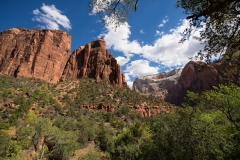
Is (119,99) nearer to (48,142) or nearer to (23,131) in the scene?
(48,142)

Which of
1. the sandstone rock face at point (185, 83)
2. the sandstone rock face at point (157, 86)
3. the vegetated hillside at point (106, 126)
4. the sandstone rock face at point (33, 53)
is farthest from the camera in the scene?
the sandstone rock face at point (157, 86)

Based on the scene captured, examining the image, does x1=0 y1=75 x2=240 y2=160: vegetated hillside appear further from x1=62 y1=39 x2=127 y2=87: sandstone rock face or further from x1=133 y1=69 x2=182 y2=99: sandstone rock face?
x1=133 y1=69 x2=182 y2=99: sandstone rock face

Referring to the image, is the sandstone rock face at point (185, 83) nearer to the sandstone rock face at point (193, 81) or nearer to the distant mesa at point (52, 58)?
the sandstone rock face at point (193, 81)

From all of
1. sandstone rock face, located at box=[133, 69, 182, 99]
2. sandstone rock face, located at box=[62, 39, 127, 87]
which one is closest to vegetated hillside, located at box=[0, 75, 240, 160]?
sandstone rock face, located at box=[62, 39, 127, 87]

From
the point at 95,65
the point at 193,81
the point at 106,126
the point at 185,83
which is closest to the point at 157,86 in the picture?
the point at 185,83

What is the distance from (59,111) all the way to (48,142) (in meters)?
19.1

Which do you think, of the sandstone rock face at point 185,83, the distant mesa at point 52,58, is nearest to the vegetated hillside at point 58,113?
the distant mesa at point 52,58

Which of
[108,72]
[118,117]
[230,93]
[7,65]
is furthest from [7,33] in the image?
[230,93]

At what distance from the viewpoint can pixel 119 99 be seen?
51.9 m

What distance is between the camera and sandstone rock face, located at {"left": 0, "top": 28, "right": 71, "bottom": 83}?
57.3 meters

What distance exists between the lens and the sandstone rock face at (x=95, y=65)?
220 ft

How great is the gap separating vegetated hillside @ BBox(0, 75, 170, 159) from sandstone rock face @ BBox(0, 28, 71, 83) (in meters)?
7.20

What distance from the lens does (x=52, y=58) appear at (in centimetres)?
6525

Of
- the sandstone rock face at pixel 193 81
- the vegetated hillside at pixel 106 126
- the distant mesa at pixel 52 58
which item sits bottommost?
the vegetated hillside at pixel 106 126
